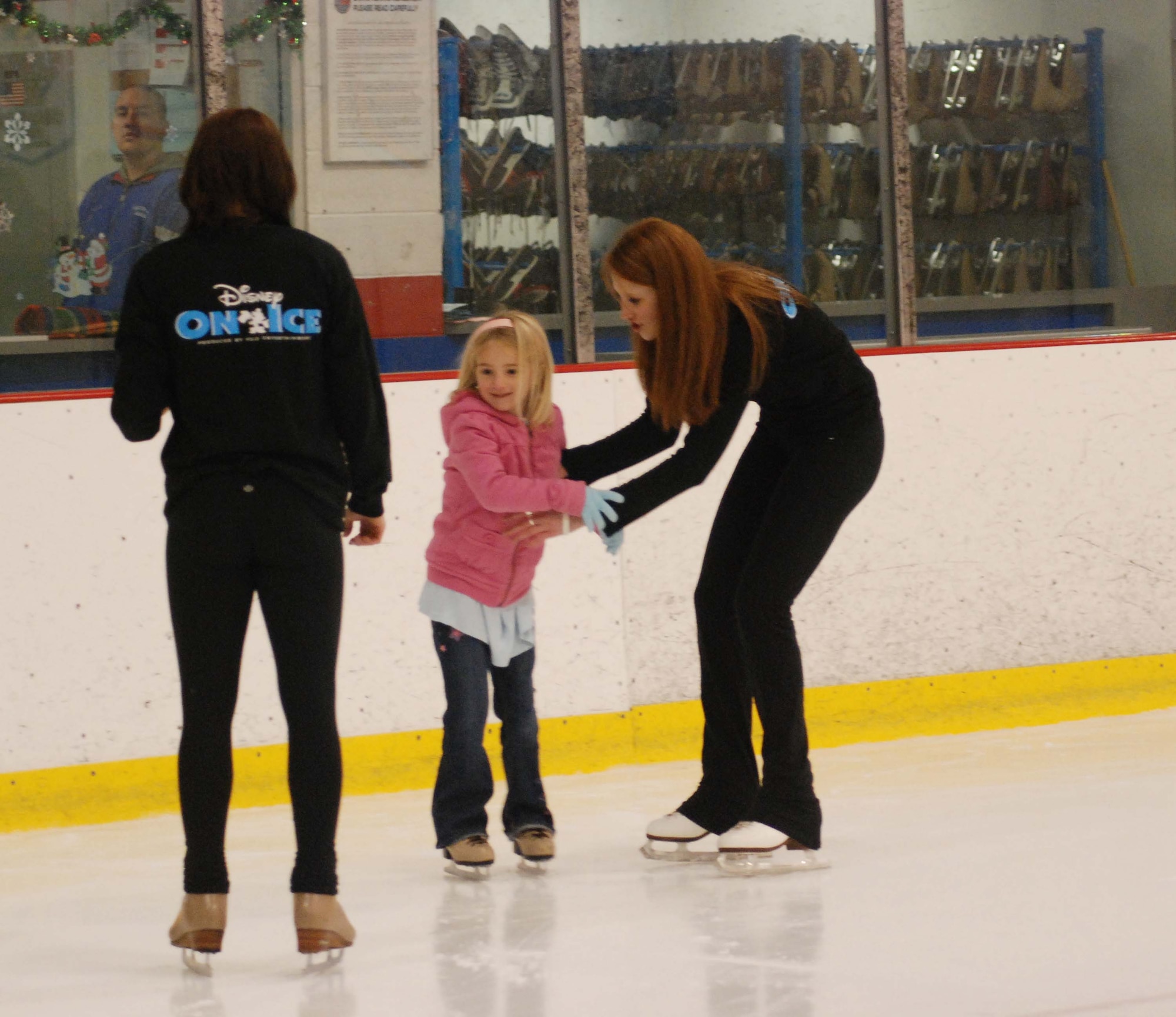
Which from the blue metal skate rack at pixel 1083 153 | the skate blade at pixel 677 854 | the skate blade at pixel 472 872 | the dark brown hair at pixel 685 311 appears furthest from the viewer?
the blue metal skate rack at pixel 1083 153

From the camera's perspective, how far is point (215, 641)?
215 cm

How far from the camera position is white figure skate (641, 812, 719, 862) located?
2875 millimetres

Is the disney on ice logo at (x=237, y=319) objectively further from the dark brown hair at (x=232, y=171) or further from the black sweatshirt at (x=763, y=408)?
the black sweatshirt at (x=763, y=408)

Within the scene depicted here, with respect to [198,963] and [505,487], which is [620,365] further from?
[198,963]

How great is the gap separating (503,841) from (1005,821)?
0.96m

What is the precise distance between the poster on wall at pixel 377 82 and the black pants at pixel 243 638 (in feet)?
7.48

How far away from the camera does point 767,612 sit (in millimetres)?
2680

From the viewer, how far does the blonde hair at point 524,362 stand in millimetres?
2666

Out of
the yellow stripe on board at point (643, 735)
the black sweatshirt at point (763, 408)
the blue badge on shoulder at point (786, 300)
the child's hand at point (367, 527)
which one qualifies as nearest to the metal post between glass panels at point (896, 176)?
the yellow stripe on board at point (643, 735)

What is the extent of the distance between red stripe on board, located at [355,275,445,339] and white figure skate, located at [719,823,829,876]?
1948mm

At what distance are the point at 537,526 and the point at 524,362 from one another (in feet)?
0.90

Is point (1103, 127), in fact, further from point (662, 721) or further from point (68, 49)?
point (68, 49)

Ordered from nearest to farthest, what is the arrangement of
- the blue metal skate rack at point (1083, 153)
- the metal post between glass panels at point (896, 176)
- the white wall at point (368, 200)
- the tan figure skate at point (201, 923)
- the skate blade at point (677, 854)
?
1. the tan figure skate at point (201, 923)
2. the skate blade at point (677, 854)
3. the white wall at point (368, 200)
4. the metal post between glass panels at point (896, 176)
5. the blue metal skate rack at point (1083, 153)

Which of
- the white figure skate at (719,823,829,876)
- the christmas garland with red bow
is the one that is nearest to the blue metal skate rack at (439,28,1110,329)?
the christmas garland with red bow
